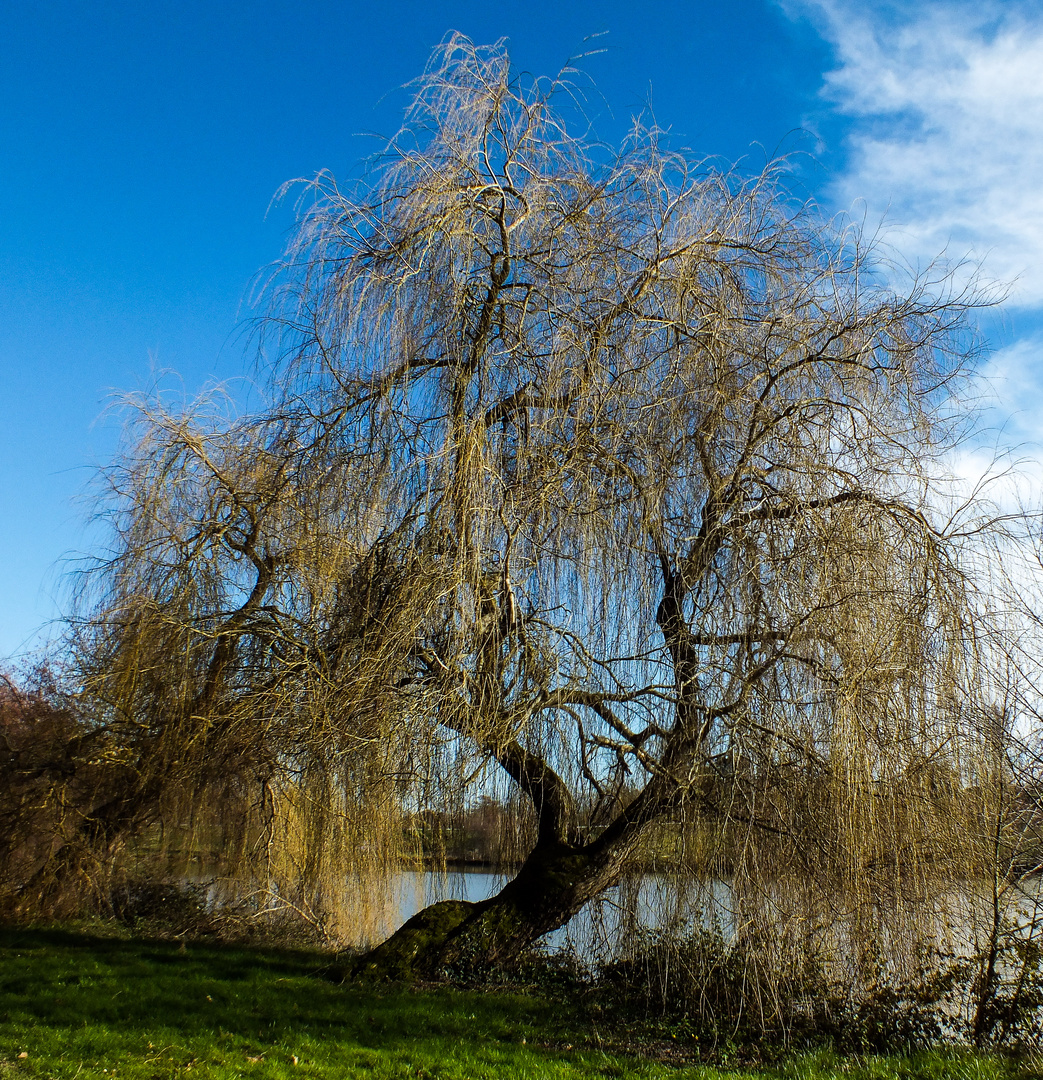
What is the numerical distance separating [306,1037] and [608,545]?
2.97 metres

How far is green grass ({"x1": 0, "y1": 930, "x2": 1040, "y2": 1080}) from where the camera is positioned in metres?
3.94

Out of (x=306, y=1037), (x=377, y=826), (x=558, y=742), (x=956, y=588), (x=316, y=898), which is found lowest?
(x=306, y=1037)

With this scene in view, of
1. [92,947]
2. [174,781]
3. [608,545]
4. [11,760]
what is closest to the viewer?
[608,545]

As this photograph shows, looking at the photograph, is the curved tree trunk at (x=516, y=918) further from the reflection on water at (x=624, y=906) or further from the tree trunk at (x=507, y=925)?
the reflection on water at (x=624, y=906)

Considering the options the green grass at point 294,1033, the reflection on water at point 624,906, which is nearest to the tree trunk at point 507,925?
the reflection on water at point 624,906

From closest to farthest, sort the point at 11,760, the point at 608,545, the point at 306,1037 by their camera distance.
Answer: the point at 306,1037
the point at 608,545
the point at 11,760

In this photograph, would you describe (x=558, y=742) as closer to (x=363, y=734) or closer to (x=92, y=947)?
(x=363, y=734)

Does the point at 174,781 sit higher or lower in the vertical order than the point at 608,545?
lower

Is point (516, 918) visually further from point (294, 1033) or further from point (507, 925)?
point (294, 1033)

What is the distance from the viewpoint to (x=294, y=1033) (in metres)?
4.48

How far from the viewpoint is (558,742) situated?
4.53m

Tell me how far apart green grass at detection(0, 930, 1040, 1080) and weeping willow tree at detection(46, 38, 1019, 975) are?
0.78 m

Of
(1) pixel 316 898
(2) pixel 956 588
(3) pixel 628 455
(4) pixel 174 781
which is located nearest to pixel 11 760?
(4) pixel 174 781

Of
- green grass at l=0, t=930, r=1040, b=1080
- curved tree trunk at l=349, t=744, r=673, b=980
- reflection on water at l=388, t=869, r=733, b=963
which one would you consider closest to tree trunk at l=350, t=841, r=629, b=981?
curved tree trunk at l=349, t=744, r=673, b=980
